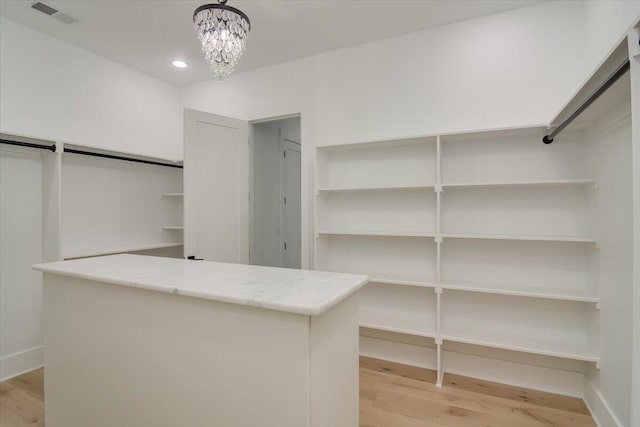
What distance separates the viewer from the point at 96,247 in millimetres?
3115

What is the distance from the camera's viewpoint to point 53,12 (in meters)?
2.53

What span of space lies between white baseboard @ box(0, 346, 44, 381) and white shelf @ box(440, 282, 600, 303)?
140 inches

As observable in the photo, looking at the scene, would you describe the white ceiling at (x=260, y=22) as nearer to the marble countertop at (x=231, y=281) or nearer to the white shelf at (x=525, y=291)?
the marble countertop at (x=231, y=281)

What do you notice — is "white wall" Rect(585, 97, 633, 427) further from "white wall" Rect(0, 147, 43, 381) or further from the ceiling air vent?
"white wall" Rect(0, 147, 43, 381)

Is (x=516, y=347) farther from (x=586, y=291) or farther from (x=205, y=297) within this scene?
(x=205, y=297)

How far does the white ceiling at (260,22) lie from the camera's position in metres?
2.44

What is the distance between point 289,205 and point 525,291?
3.24 meters

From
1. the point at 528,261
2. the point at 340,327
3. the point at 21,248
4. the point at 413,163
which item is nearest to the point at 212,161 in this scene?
the point at 21,248

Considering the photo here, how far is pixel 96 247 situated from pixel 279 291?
2878mm

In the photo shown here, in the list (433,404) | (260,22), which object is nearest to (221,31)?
(260,22)

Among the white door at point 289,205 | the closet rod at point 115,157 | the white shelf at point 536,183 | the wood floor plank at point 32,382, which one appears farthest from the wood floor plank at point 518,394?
the closet rod at point 115,157

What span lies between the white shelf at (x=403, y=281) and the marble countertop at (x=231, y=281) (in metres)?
1.36

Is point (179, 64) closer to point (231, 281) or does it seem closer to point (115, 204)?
point (115, 204)

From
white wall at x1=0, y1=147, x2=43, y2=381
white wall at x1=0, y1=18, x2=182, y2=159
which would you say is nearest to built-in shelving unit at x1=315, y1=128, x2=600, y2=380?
white wall at x1=0, y1=18, x2=182, y2=159
